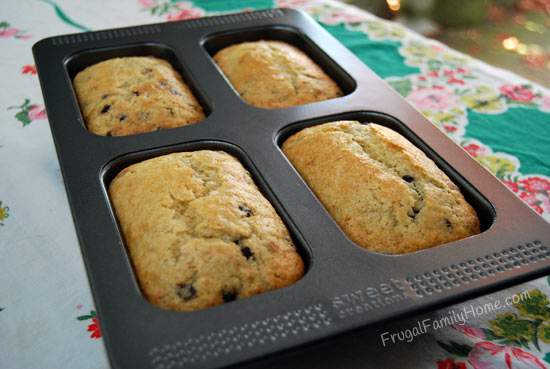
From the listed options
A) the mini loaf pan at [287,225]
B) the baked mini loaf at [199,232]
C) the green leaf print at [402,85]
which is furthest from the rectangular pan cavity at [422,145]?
the green leaf print at [402,85]

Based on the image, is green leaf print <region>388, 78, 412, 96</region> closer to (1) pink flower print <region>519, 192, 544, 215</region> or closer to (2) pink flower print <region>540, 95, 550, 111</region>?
(2) pink flower print <region>540, 95, 550, 111</region>

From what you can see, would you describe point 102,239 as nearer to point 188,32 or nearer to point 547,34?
point 188,32

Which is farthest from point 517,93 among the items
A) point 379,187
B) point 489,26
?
point 489,26

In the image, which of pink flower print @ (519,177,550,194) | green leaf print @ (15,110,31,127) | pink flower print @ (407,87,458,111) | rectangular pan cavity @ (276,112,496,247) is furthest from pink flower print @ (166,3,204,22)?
pink flower print @ (519,177,550,194)

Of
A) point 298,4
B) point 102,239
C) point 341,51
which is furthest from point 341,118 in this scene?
point 298,4

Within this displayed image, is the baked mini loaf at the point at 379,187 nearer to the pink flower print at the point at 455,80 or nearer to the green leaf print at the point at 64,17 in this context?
the pink flower print at the point at 455,80

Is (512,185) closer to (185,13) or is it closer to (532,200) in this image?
(532,200)
